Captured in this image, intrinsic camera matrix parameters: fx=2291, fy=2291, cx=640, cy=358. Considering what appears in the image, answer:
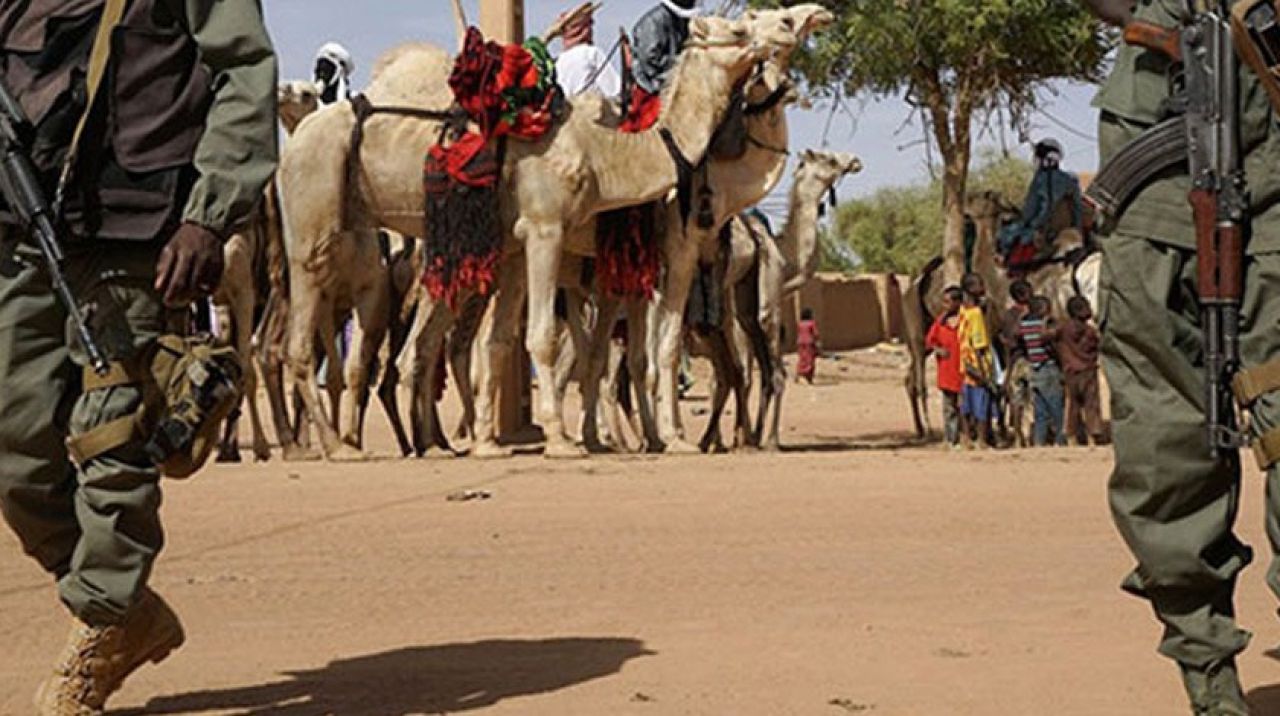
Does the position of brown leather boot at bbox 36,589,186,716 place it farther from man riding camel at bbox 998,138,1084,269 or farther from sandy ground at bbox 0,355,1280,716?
man riding camel at bbox 998,138,1084,269

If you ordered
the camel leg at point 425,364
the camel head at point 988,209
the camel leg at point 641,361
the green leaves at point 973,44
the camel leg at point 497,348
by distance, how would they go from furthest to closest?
the green leaves at point 973,44
the camel head at point 988,209
the camel leg at point 641,361
the camel leg at point 425,364
the camel leg at point 497,348

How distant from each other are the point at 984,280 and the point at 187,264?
1755 cm

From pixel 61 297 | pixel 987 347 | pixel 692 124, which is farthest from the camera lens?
pixel 987 347

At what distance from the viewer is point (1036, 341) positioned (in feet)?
66.0

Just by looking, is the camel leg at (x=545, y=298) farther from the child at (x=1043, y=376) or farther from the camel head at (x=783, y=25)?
the child at (x=1043, y=376)

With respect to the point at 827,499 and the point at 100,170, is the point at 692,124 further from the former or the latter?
the point at 100,170

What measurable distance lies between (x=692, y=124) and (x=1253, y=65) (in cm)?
1241

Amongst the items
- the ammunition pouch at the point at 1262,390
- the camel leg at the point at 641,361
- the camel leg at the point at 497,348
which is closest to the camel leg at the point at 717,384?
the camel leg at the point at 641,361

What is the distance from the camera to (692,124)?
1745 cm

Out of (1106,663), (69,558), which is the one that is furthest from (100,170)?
(1106,663)

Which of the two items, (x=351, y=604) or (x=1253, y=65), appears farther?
(x=351, y=604)

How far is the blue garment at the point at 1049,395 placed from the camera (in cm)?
2006

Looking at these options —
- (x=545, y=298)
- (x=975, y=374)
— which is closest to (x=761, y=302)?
(x=975, y=374)

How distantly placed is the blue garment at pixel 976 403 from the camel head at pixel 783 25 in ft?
13.1
